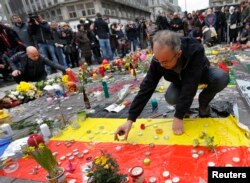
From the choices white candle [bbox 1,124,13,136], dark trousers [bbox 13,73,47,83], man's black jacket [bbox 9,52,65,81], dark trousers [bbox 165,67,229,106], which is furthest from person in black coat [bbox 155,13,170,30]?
white candle [bbox 1,124,13,136]

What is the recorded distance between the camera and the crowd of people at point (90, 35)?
771 cm

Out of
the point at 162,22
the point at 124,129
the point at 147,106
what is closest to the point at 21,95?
the point at 147,106

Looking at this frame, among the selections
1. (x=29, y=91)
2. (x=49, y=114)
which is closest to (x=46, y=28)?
(x=29, y=91)

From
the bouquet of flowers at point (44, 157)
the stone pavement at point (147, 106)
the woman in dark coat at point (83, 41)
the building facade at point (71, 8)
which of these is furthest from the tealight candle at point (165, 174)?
the building facade at point (71, 8)

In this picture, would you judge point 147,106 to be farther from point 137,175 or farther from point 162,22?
point 162,22

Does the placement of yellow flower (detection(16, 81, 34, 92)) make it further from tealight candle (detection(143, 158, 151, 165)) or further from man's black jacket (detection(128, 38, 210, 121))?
tealight candle (detection(143, 158, 151, 165))

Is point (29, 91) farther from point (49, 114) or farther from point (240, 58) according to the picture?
point (240, 58)

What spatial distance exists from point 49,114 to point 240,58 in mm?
4852

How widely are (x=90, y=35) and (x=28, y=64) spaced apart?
4.99 meters

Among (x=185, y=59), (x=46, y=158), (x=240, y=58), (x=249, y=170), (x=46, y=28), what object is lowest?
(x=240, y=58)

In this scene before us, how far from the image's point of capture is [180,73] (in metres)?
2.59

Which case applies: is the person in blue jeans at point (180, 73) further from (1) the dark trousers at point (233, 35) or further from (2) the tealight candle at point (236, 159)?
(1) the dark trousers at point (233, 35)

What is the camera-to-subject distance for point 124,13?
4828 cm

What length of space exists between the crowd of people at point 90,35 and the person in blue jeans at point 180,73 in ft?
18.0
